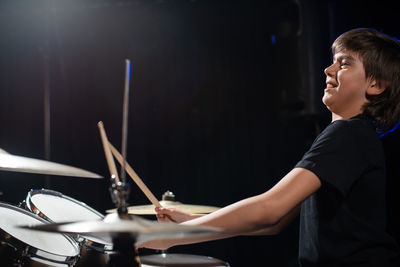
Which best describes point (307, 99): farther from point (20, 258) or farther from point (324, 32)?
point (20, 258)

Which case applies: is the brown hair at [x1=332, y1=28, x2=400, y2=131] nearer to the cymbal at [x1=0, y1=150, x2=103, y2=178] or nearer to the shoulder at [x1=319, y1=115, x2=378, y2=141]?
the shoulder at [x1=319, y1=115, x2=378, y2=141]

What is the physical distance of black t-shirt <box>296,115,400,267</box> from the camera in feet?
3.85

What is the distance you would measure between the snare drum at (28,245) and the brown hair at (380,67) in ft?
3.78

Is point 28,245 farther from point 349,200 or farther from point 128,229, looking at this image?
point 349,200

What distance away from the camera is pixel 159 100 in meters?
3.86

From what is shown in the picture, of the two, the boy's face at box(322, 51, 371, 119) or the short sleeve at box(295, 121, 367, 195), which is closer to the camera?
the short sleeve at box(295, 121, 367, 195)

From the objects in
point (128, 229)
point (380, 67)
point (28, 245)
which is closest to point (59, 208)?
point (28, 245)

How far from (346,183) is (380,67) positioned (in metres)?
0.46

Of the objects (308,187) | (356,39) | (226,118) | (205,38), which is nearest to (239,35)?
(205,38)

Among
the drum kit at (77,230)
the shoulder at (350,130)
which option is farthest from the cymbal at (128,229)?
the shoulder at (350,130)

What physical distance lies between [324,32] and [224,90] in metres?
1.06

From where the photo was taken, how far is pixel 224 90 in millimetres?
3777

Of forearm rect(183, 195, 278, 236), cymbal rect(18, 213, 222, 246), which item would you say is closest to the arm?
forearm rect(183, 195, 278, 236)

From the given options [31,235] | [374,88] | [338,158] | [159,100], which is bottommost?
[31,235]
